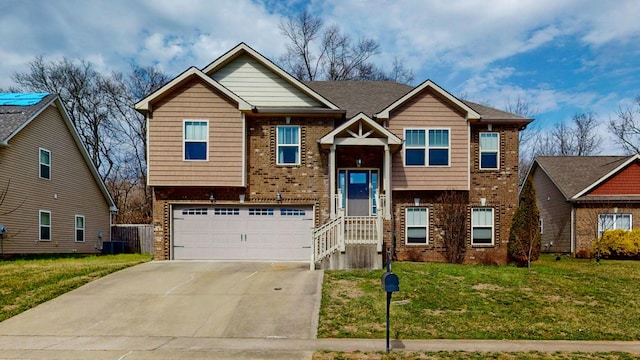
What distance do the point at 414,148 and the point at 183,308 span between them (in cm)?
1030

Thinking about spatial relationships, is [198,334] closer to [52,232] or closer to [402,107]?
[402,107]

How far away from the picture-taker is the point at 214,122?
664 inches

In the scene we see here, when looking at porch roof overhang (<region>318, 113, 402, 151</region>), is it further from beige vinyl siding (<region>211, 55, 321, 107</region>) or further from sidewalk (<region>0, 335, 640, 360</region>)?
sidewalk (<region>0, 335, 640, 360</region>)

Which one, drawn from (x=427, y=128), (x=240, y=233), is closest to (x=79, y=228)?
(x=240, y=233)

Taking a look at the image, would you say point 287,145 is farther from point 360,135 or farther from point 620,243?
point 620,243

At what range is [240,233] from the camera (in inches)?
679

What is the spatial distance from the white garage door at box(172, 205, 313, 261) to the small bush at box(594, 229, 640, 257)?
13.2m

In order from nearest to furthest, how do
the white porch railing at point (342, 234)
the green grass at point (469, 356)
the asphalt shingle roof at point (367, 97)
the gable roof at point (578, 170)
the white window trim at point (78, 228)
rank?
the green grass at point (469, 356) → the white porch railing at point (342, 234) → the asphalt shingle roof at point (367, 97) → the gable roof at point (578, 170) → the white window trim at point (78, 228)

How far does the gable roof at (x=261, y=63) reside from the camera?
17406 millimetres

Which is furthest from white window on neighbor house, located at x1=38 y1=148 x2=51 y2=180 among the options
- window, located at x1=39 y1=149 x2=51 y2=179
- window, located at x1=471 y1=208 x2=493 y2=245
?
window, located at x1=471 y1=208 x2=493 y2=245

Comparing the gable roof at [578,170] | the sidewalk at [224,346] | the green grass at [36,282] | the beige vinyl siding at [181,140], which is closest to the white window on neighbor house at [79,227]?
the green grass at [36,282]

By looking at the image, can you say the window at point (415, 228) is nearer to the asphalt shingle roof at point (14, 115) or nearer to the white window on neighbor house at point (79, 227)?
the asphalt shingle roof at point (14, 115)

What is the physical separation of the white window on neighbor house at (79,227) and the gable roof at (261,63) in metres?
11.8

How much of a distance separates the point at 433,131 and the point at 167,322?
11.7 metres
